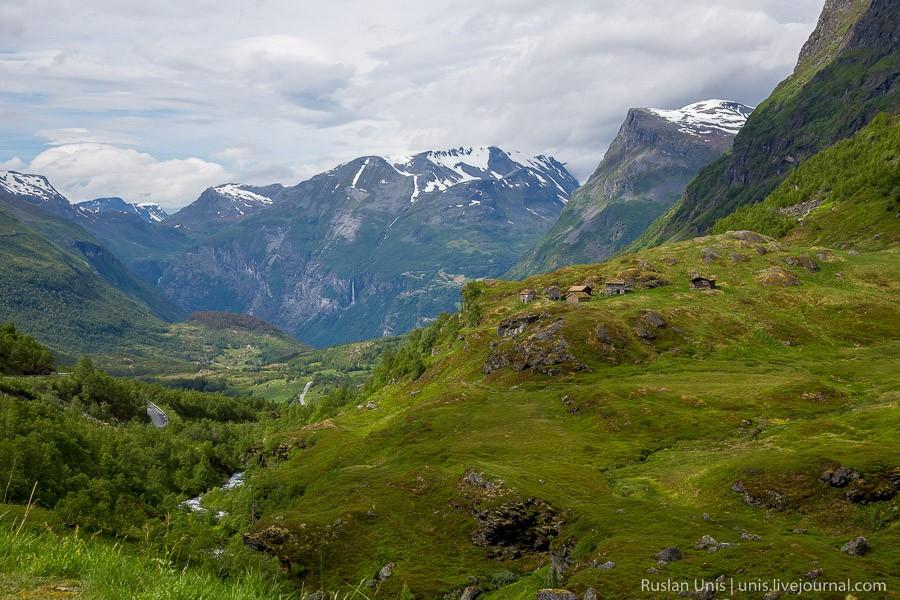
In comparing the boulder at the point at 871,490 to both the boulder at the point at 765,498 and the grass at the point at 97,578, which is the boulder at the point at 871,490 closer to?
the boulder at the point at 765,498

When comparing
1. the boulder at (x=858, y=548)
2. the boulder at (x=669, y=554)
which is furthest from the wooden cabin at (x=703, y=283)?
the boulder at (x=669, y=554)

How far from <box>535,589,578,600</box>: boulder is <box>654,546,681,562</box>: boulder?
8.75 m

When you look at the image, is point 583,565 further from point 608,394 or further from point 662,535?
point 608,394

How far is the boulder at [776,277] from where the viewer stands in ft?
610

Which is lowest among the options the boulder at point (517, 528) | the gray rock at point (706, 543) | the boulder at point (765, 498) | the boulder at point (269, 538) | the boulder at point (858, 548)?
the boulder at point (269, 538)

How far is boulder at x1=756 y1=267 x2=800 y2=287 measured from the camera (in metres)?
186

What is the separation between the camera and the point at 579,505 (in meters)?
73.1

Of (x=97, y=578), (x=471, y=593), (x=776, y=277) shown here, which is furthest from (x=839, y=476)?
(x=776, y=277)

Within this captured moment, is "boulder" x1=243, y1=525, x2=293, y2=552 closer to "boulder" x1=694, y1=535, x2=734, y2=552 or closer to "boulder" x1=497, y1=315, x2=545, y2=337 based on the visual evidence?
"boulder" x1=694, y1=535, x2=734, y2=552

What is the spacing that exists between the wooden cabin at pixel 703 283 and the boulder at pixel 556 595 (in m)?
162

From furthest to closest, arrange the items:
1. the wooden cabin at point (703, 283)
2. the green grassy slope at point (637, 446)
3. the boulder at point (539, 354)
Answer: the wooden cabin at point (703, 283)
the boulder at point (539, 354)
the green grassy slope at point (637, 446)

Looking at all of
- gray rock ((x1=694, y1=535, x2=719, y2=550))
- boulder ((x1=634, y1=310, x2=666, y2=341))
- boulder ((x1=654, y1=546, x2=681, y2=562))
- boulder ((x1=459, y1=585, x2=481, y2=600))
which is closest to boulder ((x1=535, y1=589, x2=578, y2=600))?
boulder ((x1=654, y1=546, x2=681, y2=562))

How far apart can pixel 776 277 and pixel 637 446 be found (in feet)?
383

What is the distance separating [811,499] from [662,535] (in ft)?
66.1
